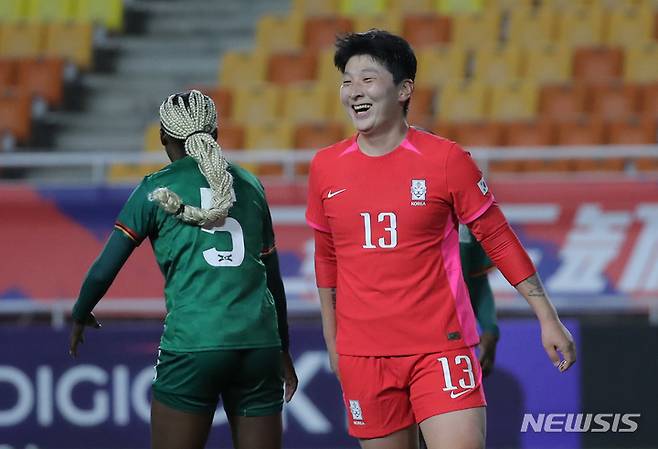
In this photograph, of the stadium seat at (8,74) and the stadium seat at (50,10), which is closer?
the stadium seat at (8,74)

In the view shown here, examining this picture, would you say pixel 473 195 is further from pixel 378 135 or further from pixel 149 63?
pixel 149 63

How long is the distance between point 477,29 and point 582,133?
2.67 metres

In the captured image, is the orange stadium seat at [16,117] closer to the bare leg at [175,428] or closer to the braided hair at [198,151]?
the braided hair at [198,151]

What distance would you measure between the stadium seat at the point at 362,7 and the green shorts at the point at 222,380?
35.9 ft

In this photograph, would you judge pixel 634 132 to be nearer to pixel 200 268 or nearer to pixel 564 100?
pixel 564 100

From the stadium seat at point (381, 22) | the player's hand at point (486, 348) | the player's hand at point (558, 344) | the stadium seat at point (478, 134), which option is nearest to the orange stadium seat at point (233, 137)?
the stadium seat at point (478, 134)

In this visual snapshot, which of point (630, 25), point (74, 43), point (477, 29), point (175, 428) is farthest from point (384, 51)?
point (74, 43)

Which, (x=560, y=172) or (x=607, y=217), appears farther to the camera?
(x=560, y=172)

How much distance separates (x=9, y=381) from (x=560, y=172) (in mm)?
5428

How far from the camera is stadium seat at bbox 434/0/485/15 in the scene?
1524 cm

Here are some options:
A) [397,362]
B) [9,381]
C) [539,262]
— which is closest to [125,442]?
[9,381]

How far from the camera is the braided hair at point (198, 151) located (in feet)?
15.9

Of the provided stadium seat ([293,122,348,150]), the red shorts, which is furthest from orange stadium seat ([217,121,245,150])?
the red shorts

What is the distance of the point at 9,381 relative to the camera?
8828mm
